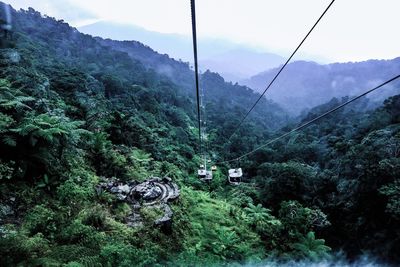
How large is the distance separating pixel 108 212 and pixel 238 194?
11.0 metres

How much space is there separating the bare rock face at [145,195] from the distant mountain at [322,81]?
86909 millimetres

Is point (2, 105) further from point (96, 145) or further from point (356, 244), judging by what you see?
point (356, 244)

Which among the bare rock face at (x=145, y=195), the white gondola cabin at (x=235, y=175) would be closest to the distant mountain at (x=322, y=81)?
the white gondola cabin at (x=235, y=175)

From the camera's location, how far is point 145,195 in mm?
10766

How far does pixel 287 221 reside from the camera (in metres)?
12.3

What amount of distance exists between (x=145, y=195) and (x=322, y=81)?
161333mm

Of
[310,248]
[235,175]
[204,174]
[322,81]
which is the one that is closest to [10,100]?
[204,174]

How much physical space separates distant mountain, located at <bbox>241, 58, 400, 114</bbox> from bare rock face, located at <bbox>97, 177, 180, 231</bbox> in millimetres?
86909

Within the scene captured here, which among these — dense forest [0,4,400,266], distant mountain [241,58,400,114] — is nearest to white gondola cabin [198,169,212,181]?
dense forest [0,4,400,266]

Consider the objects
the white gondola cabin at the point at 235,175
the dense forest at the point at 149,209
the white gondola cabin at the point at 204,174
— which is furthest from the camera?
the white gondola cabin at the point at 235,175

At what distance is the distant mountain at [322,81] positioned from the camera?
121m

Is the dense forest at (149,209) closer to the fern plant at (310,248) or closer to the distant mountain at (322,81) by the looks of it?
the fern plant at (310,248)

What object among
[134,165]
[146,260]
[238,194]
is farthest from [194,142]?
[146,260]

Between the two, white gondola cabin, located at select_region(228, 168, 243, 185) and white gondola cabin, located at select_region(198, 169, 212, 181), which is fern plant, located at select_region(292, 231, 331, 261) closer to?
white gondola cabin, located at select_region(228, 168, 243, 185)
